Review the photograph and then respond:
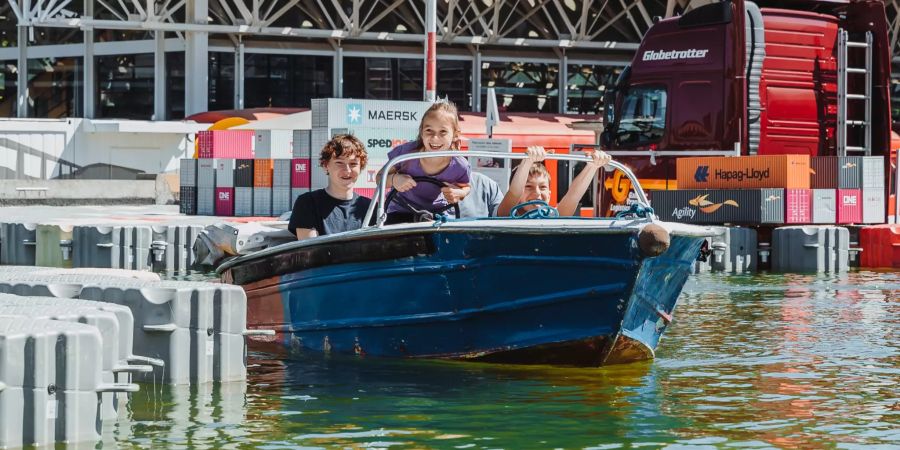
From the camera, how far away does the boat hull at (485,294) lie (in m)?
9.51

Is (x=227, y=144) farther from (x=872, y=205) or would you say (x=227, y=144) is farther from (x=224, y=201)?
(x=872, y=205)

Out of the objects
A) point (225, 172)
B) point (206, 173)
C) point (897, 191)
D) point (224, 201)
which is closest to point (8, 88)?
point (206, 173)

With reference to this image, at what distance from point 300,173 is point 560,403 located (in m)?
26.6

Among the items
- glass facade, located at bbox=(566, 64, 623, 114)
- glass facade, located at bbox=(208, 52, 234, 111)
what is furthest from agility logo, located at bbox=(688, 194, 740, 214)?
glass facade, located at bbox=(566, 64, 623, 114)

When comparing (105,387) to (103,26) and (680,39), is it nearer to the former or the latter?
(680,39)

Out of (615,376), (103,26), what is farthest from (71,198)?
(615,376)

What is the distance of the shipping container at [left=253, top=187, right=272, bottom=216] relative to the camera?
118 feet

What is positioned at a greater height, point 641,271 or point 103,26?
point 103,26

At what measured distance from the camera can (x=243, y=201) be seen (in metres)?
36.6

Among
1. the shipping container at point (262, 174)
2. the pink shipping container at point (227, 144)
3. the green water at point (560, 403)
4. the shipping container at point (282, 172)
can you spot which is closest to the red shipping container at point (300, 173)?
the shipping container at point (282, 172)

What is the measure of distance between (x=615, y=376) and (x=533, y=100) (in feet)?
156

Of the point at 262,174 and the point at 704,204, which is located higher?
the point at 262,174

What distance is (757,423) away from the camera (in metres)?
8.32

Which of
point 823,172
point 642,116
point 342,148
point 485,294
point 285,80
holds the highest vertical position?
point 285,80
